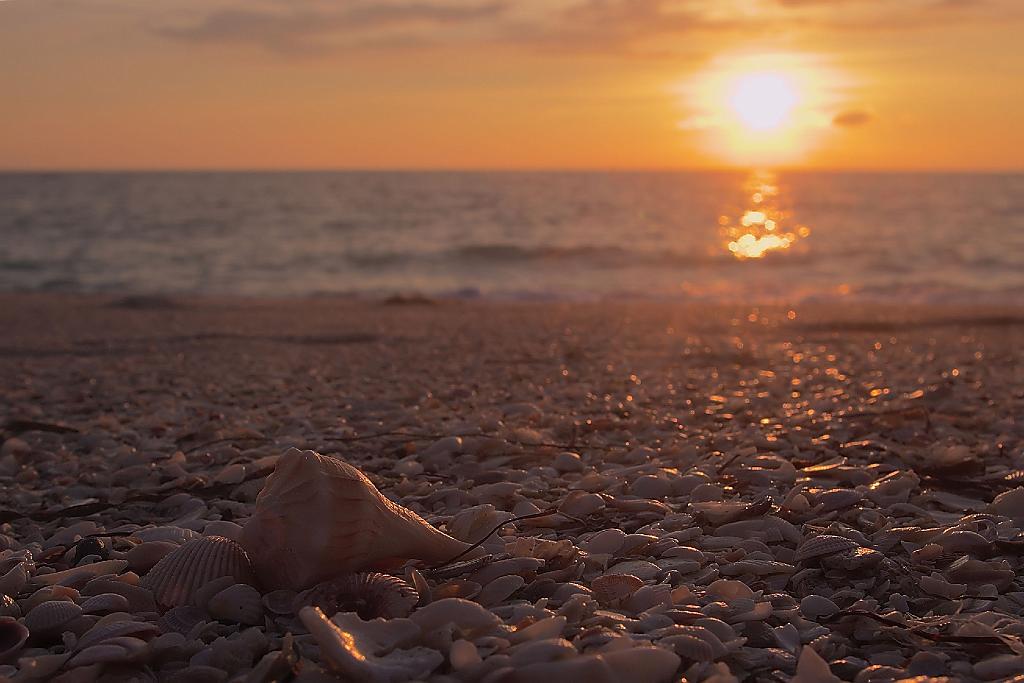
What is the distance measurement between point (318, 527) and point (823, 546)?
1.32 m

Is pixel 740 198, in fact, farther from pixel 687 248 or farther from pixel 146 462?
pixel 146 462

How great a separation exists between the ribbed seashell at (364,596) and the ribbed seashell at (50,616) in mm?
526

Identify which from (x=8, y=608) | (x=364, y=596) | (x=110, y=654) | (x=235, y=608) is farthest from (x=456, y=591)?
(x=8, y=608)

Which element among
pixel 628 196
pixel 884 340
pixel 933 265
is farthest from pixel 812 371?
pixel 628 196

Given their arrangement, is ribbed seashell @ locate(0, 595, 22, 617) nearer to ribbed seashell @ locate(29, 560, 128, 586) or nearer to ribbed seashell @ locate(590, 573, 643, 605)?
ribbed seashell @ locate(29, 560, 128, 586)

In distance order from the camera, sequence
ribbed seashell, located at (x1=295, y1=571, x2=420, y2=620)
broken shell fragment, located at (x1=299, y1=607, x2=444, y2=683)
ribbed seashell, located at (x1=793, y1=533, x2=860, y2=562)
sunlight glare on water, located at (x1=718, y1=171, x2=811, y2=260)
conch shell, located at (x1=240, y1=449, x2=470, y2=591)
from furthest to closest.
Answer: sunlight glare on water, located at (x1=718, y1=171, x2=811, y2=260), ribbed seashell, located at (x1=793, y1=533, x2=860, y2=562), conch shell, located at (x1=240, y1=449, x2=470, y2=591), ribbed seashell, located at (x1=295, y1=571, x2=420, y2=620), broken shell fragment, located at (x1=299, y1=607, x2=444, y2=683)

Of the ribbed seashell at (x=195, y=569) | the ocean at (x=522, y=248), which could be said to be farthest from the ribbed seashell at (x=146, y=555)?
the ocean at (x=522, y=248)

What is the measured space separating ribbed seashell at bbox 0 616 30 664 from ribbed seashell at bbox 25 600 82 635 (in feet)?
0.10

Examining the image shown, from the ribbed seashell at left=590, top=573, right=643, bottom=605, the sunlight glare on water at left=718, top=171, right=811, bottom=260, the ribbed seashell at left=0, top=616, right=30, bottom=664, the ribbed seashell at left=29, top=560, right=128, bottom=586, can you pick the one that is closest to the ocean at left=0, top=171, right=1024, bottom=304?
the sunlight glare on water at left=718, top=171, right=811, bottom=260

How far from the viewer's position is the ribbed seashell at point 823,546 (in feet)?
7.85

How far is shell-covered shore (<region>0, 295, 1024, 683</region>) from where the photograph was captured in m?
1.88

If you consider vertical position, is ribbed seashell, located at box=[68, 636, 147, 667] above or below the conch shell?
below

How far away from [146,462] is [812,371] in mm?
4472

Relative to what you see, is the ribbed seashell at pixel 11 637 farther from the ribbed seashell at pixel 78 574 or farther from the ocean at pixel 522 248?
the ocean at pixel 522 248
